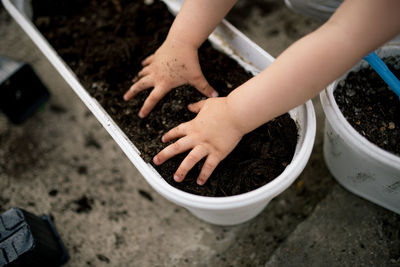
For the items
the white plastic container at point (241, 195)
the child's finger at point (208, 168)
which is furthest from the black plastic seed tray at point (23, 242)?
the child's finger at point (208, 168)

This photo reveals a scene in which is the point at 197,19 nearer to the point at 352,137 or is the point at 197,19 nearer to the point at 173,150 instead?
the point at 173,150

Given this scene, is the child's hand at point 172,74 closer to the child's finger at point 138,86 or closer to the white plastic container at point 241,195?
the child's finger at point 138,86

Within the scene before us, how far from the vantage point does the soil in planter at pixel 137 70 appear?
79 centimetres

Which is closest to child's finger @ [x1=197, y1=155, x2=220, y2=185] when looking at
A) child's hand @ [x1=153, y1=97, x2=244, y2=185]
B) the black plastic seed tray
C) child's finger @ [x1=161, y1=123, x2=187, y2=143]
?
child's hand @ [x1=153, y1=97, x2=244, y2=185]

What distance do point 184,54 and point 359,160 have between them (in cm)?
56

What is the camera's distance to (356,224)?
1.00 metres

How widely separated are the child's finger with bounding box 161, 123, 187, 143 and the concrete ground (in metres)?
0.35

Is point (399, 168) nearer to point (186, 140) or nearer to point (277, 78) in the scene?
point (277, 78)

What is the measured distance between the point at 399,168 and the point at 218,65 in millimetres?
564

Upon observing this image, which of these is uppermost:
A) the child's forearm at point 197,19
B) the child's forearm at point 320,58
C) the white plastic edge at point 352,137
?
the child's forearm at point 320,58

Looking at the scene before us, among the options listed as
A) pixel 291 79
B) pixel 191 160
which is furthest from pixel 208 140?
pixel 291 79

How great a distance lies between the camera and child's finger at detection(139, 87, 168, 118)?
0.91 metres

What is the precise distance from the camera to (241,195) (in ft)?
2.19

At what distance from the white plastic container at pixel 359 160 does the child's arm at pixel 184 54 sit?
335mm
